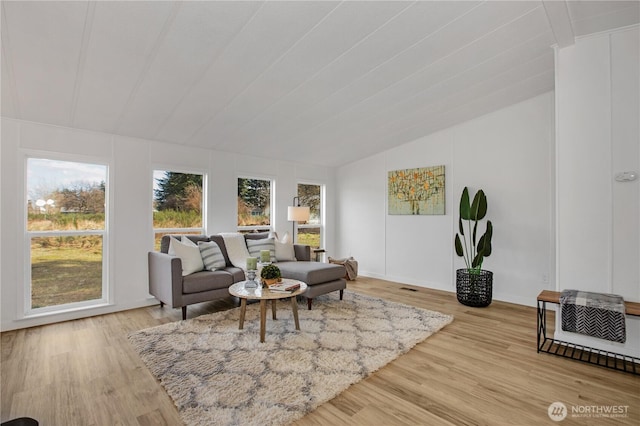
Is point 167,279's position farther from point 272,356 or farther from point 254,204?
point 254,204

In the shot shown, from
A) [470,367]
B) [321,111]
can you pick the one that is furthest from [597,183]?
[321,111]

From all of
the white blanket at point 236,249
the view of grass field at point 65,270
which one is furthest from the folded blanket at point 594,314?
the view of grass field at point 65,270

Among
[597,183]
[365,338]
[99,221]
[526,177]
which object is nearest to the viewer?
[597,183]

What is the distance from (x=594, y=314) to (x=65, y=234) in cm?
542

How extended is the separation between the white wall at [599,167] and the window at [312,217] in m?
4.25

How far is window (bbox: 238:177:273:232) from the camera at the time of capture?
536 cm

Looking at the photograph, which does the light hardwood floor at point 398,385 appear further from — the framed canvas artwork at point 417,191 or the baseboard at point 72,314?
the framed canvas artwork at point 417,191

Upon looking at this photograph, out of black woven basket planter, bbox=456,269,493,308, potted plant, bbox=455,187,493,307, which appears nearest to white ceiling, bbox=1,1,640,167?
potted plant, bbox=455,187,493,307

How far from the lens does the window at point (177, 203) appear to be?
14.5 feet

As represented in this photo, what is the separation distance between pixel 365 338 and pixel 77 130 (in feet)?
13.3

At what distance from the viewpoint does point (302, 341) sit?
9.71ft

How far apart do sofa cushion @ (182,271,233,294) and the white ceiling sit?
74.2 inches

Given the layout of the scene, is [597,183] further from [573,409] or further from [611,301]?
[573,409]

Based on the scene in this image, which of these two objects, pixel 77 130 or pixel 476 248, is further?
pixel 476 248
